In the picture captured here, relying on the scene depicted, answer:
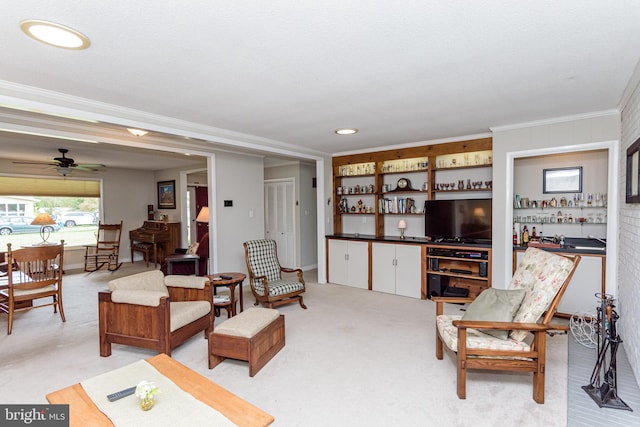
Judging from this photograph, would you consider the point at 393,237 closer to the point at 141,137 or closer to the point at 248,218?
the point at 248,218

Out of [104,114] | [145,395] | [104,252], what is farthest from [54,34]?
[104,252]

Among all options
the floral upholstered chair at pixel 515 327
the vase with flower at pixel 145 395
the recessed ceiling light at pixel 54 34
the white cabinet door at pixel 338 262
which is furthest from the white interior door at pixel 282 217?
the vase with flower at pixel 145 395

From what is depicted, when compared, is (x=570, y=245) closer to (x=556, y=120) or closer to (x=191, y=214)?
(x=556, y=120)

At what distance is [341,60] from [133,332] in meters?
2.77

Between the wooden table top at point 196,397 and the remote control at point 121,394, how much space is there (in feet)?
0.25

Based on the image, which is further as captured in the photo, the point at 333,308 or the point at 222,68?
the point at 333,308

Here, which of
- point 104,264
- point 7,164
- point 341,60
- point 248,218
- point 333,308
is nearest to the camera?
point 341,60

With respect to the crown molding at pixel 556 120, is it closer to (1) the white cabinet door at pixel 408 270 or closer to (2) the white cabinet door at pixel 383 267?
(1) the white cabinet door at pixel 408 270

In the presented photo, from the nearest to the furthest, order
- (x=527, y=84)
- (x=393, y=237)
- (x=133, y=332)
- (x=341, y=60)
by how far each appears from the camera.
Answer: (x=341, y=60) < (x=527, y=84) < (x=133, y=332) < (x=393, y=237)

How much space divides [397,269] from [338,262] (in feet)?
3.52

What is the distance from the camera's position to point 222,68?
2.21m

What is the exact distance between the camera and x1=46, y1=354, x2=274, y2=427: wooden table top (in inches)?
61.6

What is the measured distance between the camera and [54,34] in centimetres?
175

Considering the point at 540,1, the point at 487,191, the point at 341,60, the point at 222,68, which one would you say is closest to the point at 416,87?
the point at 341,60
